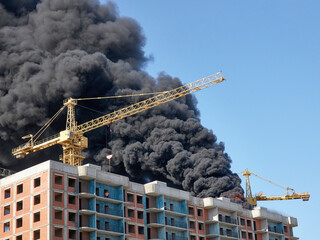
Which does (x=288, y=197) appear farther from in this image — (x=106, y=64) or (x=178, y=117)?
(x=106, y=64)

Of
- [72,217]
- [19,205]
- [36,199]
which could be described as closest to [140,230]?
[72,217]

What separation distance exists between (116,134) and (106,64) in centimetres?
1415

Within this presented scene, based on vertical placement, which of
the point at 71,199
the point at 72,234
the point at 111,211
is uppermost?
the point at 71,199

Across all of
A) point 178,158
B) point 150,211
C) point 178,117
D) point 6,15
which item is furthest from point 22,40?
point 150,211

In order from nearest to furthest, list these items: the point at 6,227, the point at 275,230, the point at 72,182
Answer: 1. the point at 72,182
2. the point at 6,227
3. the point at 275,230

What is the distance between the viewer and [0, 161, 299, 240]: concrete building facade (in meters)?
67.6

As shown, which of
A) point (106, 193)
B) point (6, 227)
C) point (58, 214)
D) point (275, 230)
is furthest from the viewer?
point (275, 230)

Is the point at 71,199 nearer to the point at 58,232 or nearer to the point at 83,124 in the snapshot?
the point at 58,232

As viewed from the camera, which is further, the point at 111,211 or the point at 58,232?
the point at 111,211

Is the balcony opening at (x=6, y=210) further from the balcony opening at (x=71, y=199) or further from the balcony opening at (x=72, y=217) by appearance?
the balcony opening at (x=72, y=217)

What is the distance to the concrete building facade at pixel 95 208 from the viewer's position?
67.6 meters

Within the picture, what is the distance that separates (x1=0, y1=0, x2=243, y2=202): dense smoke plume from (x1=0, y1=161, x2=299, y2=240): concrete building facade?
8.74 meters

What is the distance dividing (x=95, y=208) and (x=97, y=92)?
4768 centimetres

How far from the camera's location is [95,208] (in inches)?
2768
